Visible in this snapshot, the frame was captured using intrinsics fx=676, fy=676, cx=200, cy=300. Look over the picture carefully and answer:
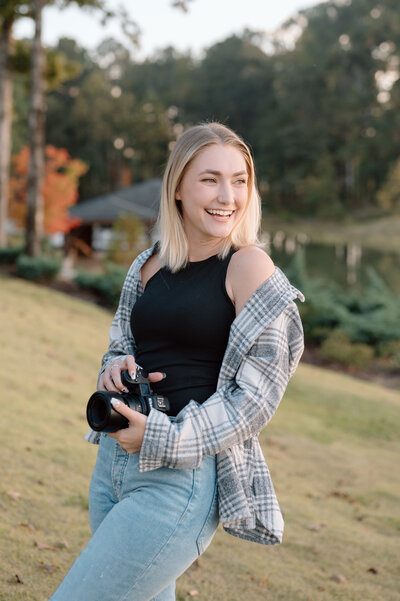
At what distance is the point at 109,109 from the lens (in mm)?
61844

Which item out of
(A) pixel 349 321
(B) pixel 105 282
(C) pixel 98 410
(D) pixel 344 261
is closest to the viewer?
(C) pixel 98 410

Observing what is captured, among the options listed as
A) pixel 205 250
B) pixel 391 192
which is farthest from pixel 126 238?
pixel 391 192

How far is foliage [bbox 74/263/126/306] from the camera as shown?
1742cm

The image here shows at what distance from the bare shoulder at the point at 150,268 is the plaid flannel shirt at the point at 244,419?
48 cm

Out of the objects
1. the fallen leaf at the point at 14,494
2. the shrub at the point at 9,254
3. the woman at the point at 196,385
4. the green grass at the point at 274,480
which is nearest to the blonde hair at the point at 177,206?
the woman at the point at 196,385

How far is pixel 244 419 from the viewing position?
1.88m

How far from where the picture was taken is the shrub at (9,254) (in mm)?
18141

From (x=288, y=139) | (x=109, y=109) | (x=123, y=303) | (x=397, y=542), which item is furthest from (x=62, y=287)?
(x=288, y=139)

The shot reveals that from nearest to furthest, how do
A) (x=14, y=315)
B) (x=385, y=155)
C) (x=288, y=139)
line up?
(x=14, y=315) < (x=385, y=155) < (x=288, y=139)

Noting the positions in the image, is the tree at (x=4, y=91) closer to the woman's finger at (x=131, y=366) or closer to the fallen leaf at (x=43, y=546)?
the fallen leaf at (x=43, y=546)

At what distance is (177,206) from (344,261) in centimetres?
3825

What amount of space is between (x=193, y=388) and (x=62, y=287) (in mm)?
16280

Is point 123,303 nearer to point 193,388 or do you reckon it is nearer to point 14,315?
point 193,388

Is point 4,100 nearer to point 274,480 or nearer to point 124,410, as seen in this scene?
point 274,480
